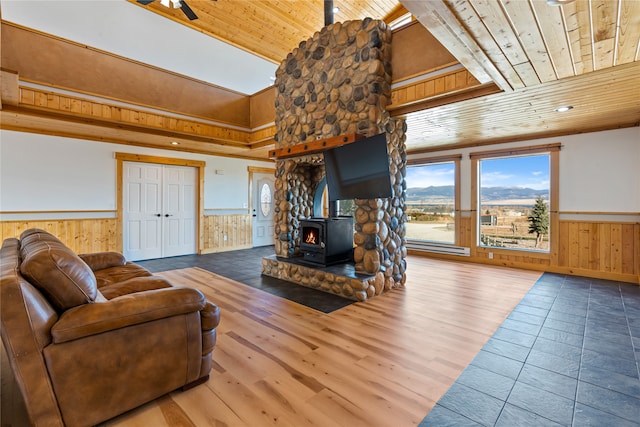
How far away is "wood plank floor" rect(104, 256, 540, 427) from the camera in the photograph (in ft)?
5.56

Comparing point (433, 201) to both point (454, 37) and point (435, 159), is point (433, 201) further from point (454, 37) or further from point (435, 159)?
point (454, 37)

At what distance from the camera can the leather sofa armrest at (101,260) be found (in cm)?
313

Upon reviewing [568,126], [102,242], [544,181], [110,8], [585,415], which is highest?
[110,8]

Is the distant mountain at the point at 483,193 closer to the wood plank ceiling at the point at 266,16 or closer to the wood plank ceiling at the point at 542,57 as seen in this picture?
the wood plank ceiling at the point at 542,57

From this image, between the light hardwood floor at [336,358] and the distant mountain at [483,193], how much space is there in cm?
241

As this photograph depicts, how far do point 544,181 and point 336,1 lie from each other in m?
5.24

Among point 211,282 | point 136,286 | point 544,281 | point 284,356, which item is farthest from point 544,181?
point 136,286

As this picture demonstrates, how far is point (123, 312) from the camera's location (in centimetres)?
162

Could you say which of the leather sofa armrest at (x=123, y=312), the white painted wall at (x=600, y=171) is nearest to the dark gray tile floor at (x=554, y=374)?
the leather sofa armrest at (x=123, y=312)

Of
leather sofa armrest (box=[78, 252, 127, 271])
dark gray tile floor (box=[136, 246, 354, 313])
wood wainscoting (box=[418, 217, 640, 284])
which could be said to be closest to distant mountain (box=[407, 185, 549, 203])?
wood wainscoting (box=[418, 217, 640, 284])

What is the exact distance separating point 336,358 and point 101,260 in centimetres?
271

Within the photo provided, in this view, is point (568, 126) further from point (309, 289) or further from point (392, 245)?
point (309, 289)

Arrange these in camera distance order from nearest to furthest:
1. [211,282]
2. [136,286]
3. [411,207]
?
[136,286] < [211,282] < [411,207]

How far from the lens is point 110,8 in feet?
19.2
